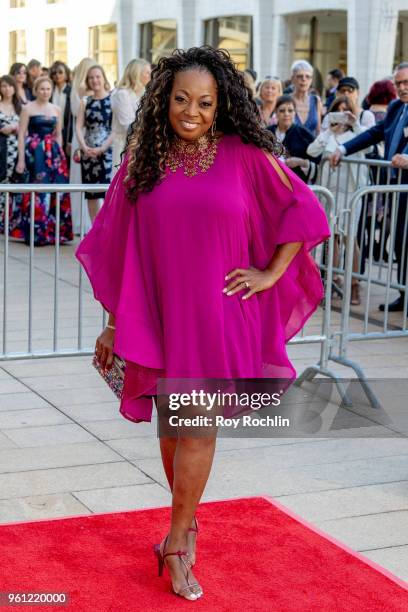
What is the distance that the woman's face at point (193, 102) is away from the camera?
3.68 metres

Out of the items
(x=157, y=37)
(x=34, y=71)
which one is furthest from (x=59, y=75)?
(x=157, y=37)

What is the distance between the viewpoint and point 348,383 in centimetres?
655

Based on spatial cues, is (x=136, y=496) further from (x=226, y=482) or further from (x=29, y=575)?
(x=29, y=575)

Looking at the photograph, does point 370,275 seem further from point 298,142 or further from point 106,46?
point 106,46

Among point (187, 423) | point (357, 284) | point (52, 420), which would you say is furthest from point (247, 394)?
point (357, 284)

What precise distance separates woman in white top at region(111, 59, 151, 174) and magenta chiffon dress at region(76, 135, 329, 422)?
7.58 meters

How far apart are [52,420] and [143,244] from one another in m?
2.37

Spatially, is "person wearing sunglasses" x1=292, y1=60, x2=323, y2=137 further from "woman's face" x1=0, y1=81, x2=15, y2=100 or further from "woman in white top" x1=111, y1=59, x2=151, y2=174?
"woman's face" x1=0, y1=81, x2=15, y2=100

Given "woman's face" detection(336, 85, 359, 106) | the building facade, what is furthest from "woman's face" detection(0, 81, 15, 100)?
the building facade

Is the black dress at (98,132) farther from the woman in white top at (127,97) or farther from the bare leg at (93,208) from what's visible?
the bare leg at (93,208)

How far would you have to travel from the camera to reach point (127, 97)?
11.4 metres

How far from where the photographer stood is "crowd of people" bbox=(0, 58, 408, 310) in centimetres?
938

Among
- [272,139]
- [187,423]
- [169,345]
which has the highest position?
[272,139]

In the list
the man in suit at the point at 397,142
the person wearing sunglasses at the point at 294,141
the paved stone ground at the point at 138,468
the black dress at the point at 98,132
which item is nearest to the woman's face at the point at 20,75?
the black dress at the point at 98,132
